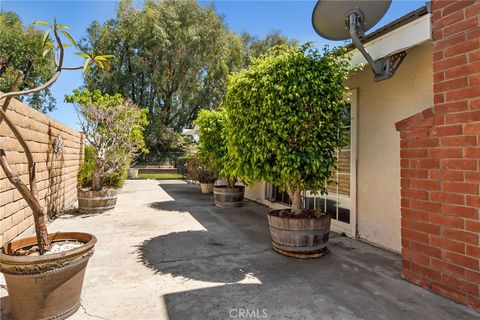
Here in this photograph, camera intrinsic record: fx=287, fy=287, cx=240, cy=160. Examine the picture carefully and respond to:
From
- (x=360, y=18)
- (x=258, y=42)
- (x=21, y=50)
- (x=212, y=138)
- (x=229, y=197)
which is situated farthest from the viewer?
(x=258, y=42)

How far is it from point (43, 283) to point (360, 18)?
432 cm

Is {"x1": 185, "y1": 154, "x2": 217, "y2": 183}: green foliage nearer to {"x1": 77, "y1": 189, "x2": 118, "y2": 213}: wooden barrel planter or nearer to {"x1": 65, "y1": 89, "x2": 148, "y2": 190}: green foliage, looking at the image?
{"x1": 65, "y1": 89, "x2": 148, "y2": 190}: green foliage

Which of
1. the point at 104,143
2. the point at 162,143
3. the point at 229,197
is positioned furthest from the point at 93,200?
the point at 162,143

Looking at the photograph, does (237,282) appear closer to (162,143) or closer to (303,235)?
(303,235)

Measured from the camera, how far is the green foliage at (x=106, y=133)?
22.1 ft

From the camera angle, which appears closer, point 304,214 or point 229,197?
point 304,214

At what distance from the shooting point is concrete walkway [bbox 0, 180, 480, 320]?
7.98ft

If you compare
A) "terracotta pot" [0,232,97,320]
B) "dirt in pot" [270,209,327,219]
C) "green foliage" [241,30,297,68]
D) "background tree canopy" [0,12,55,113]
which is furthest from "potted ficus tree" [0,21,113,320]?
"green foliage" [241,30,297,68]

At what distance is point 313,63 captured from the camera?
148 inches

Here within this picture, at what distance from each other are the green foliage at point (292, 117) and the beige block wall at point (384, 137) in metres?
0.80

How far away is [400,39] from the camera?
328 centimetres

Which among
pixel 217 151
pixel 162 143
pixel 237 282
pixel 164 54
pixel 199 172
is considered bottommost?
pixel 237 282

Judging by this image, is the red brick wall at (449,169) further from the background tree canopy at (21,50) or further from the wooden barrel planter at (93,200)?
the background tree canopy at (21,50)

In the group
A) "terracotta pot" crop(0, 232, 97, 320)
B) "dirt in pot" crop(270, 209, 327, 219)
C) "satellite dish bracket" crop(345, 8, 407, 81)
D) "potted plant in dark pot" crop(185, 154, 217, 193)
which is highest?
→ "satellite dish bracket" crop(345, 8, 407, 81)
